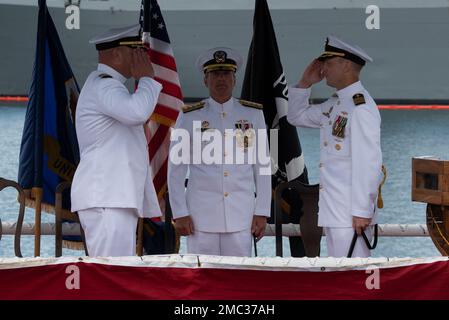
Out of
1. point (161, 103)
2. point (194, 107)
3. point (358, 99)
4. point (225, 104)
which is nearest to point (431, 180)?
point (358, 99)

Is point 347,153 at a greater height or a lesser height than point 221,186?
greater

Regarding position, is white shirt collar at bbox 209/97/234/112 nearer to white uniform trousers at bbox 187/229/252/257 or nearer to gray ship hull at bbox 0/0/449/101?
white uniform trousers at bbox 187/229/252/257

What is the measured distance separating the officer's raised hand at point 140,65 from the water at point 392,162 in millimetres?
4372

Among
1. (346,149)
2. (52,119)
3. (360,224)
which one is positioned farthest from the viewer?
(52,119)

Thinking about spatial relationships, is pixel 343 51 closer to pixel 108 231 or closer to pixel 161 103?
pixel 108 231

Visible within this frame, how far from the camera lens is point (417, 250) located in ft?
36.1

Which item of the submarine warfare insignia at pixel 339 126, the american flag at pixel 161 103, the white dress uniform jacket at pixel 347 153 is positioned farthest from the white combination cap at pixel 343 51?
the american flag at pixel 161 103

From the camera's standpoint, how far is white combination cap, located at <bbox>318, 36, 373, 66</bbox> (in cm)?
464

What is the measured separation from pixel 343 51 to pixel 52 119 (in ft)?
6.37

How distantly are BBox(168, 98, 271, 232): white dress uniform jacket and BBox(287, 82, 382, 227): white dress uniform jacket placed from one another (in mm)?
279

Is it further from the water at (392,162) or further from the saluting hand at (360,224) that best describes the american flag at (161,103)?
A: the water at (392,162)

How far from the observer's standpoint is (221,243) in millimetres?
4969
